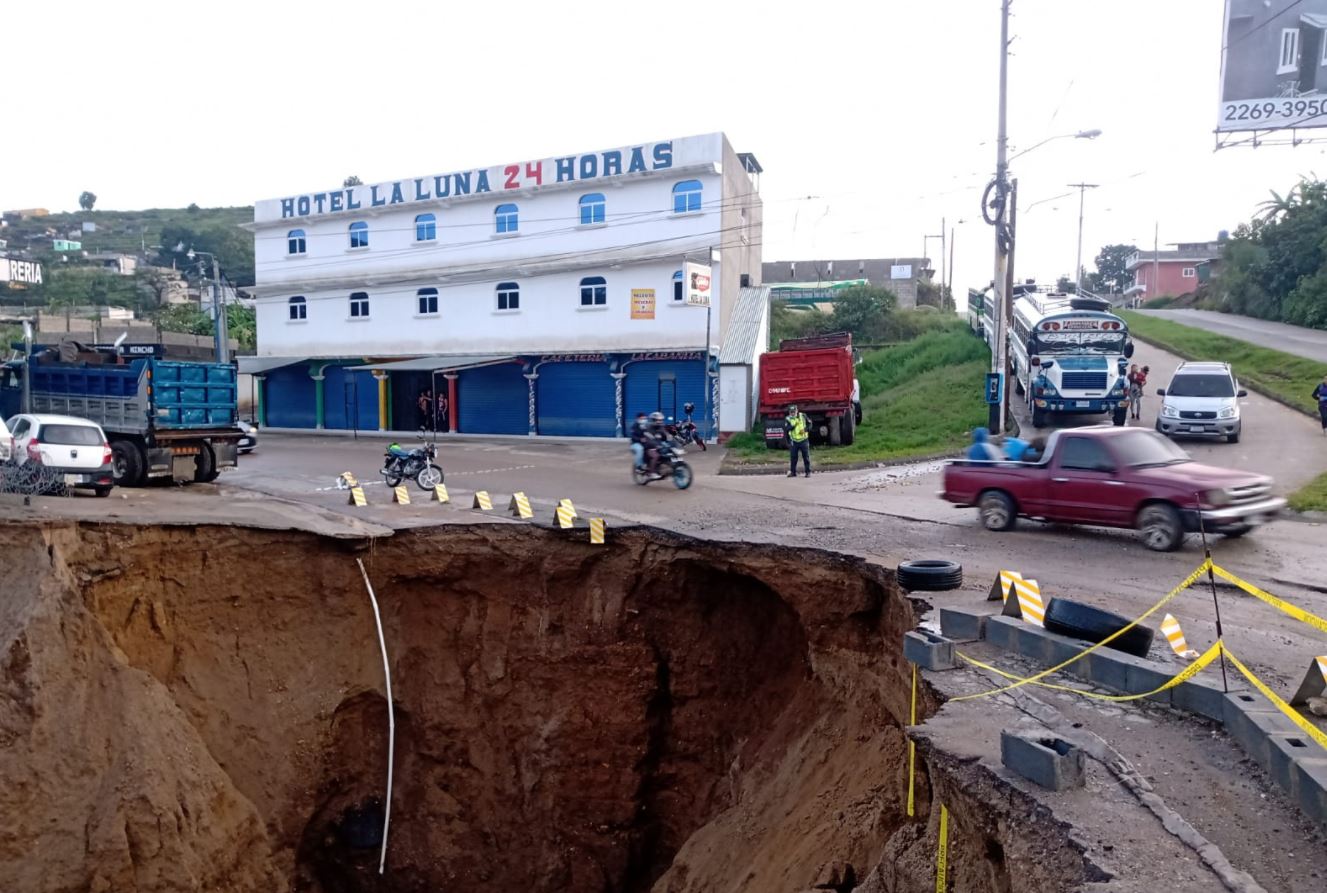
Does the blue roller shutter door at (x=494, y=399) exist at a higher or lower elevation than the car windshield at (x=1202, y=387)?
lower

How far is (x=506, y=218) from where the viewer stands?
107 ft

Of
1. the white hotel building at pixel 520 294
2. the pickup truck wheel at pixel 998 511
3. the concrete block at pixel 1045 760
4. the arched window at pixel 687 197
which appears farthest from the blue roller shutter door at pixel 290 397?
the concrete block at pixel 1045 760

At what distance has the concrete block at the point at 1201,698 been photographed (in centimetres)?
576

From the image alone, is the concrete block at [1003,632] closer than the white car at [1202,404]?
Yes

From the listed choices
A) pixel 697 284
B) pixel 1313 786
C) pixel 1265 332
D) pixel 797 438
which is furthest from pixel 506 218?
pixel 1313 786


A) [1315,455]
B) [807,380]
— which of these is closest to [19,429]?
[807,380]

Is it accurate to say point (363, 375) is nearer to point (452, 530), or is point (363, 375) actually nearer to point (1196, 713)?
point (452, 530)

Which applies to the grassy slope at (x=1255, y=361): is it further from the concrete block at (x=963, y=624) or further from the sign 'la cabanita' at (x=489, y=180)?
the concrete block at (x=963, y=624)

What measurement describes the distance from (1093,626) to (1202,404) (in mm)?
16614

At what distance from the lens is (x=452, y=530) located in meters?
12.9

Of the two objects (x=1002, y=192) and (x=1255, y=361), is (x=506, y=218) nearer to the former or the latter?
(x=1002, y=192)

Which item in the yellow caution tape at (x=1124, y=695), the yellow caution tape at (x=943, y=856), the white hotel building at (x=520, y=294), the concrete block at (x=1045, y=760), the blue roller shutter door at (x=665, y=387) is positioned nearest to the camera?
the concrete block at (x=1045, y=760)

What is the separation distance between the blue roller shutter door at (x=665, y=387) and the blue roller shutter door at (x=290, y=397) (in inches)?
574

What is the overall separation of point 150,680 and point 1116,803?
1104 centimetres
